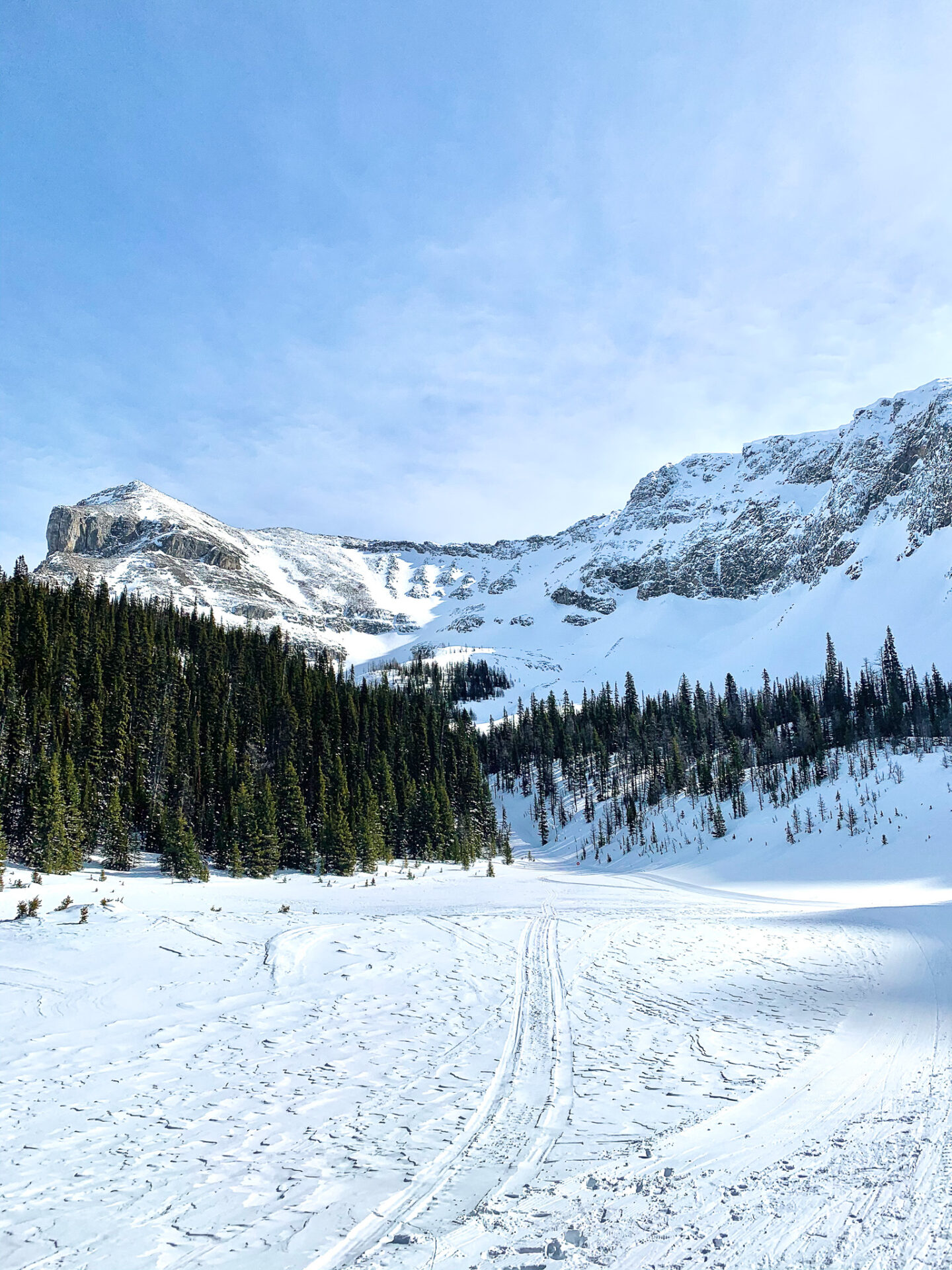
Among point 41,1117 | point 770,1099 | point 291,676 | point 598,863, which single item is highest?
point 291,676

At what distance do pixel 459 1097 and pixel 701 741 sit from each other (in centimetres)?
11433

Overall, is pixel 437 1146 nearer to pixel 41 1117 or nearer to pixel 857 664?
pixel 41 1117

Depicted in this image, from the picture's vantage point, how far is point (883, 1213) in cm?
562

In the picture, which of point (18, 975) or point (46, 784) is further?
point (46, 784)

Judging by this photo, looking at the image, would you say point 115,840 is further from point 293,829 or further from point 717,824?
point 717,824

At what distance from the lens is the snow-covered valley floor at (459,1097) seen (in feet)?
17.7

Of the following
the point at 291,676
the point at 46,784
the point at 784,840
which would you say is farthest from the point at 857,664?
the point at 46,784

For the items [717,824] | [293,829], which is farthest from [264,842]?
[717,824]

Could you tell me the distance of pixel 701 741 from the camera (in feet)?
376

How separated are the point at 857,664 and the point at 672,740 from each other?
84694 mm

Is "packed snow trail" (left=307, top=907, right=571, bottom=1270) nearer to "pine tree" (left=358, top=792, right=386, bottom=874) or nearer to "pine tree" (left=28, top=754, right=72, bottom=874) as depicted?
"pine tree" (left=28, top=754, right=72, bottom=874)

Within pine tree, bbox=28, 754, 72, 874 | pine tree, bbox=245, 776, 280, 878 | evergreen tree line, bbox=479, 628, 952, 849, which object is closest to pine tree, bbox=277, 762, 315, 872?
pine tree, bbox=245, 776, 280, 878

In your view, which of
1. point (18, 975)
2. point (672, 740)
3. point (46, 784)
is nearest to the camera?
point (18, 975)

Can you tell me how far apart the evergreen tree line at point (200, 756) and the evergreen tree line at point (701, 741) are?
3090 centimetres
